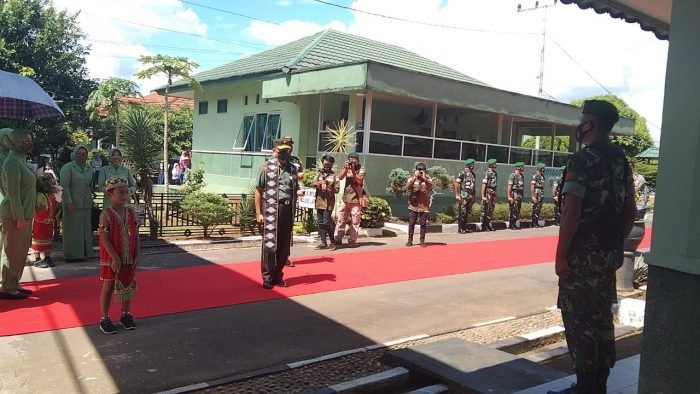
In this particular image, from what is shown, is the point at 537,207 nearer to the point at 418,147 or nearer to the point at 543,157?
the point at 543,157

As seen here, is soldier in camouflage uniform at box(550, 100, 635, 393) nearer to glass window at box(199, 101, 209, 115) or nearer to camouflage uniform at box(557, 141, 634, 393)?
camouflage uniform at box(557, 141, 634, 393)

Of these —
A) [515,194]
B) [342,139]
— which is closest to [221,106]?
[342,139]

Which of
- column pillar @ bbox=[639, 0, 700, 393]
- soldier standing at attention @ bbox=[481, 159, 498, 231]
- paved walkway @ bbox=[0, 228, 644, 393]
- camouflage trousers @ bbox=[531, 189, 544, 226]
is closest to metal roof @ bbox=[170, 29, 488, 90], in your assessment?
soldier standing at attention @ bbox=[481, 159, 498, 231]

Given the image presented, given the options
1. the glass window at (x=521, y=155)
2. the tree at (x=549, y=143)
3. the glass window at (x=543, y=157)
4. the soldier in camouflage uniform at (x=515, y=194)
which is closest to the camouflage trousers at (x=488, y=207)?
the soldier in camouflage uniform at (x=515, y=194)

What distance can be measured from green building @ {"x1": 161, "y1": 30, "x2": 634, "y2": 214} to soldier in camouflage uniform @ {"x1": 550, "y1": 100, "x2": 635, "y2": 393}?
9.81 m

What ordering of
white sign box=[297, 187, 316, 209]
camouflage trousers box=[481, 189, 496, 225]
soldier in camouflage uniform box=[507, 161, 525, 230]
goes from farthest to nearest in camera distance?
soldier in camouflage uniform box=[507, 161, 525, 230] < camouflage trousers box=[481, 189, 496, 225] < white sign box=[297, 187, 316, 209]

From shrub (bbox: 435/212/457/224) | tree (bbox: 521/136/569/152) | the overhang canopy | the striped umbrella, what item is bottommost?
shrub (bbox: 435/212/457/224)

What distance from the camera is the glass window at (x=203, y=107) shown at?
21844 mm

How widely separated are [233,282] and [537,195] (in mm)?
11544

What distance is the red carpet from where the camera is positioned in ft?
19.1

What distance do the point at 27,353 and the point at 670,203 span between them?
501cm

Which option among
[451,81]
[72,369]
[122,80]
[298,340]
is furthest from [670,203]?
[122,80]

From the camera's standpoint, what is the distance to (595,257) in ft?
11.3

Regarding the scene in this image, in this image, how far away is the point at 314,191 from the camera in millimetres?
10953
